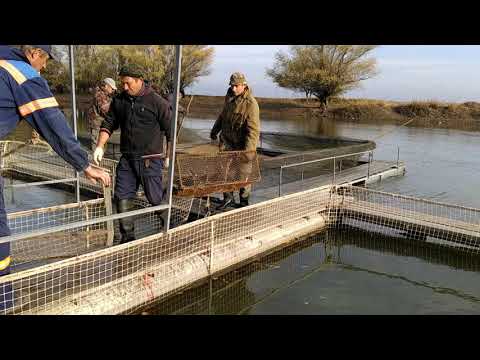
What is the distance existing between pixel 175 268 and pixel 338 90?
4181 cm

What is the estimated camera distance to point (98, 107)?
8508mm

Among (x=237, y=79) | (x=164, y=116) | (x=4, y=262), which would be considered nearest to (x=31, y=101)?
(x=4, y=262)

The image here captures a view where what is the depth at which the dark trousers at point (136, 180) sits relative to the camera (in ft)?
16.9

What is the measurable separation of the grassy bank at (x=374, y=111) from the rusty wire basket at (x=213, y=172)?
28380 millimetres

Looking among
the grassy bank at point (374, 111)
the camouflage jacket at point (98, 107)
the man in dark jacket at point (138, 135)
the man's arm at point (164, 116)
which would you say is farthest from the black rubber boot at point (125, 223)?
the grassy bank at point (374, 111)

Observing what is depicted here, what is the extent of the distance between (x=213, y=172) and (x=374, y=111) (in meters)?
37.1

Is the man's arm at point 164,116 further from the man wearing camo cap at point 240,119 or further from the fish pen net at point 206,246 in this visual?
the man wearing camo cap at point 240,119

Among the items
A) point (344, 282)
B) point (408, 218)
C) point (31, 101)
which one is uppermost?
point (31, 101)

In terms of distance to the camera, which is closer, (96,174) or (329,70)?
(96,174)

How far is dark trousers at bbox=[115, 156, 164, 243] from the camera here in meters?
A: 5.16

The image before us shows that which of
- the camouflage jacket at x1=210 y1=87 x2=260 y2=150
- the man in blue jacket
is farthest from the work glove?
the camouflage jacket at x1=210 y1=87 x2=260 y2=150

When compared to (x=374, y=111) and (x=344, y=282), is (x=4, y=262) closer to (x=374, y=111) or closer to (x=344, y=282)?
(x=344, y=282)

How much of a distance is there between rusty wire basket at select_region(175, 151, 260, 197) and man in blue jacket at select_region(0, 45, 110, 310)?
7.33 ft

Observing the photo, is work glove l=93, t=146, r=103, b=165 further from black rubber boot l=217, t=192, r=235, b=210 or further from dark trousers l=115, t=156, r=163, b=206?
black rubber boot l=217, t=192, r=235, b=210
